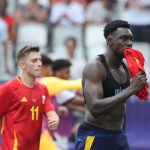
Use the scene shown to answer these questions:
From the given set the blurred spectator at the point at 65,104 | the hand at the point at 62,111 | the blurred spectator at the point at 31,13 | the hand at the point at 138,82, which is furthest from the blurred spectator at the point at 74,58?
the hand at the point at 138,82

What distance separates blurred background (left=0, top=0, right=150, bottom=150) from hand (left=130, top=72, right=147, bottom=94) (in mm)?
7317

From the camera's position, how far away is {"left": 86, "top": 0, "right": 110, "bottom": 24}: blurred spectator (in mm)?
14055

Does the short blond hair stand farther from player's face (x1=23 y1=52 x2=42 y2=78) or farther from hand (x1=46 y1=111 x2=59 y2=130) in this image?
hand (x1=46 y1=111 x2=59 y2=130)

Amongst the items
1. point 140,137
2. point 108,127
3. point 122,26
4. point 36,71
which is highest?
point 122,26

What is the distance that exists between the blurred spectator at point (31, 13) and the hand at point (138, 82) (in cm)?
817

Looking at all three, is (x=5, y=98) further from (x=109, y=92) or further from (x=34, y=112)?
(x=109, y=92)

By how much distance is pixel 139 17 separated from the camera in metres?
13.5

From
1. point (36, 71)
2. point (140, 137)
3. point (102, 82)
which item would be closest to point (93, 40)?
point (140, 137)

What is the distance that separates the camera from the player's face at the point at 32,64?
23.9ft

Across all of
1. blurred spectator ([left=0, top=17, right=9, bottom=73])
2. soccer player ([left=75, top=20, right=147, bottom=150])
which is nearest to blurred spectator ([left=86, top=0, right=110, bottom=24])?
blurred spectator ([left=0, top=17, right=9, bottom=73])

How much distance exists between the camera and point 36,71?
7281 mm

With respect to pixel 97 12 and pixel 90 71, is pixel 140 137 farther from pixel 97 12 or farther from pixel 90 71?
pixel 90 71

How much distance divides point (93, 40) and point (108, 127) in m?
7.81

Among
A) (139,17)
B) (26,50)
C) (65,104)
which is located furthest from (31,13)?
(26,50)
